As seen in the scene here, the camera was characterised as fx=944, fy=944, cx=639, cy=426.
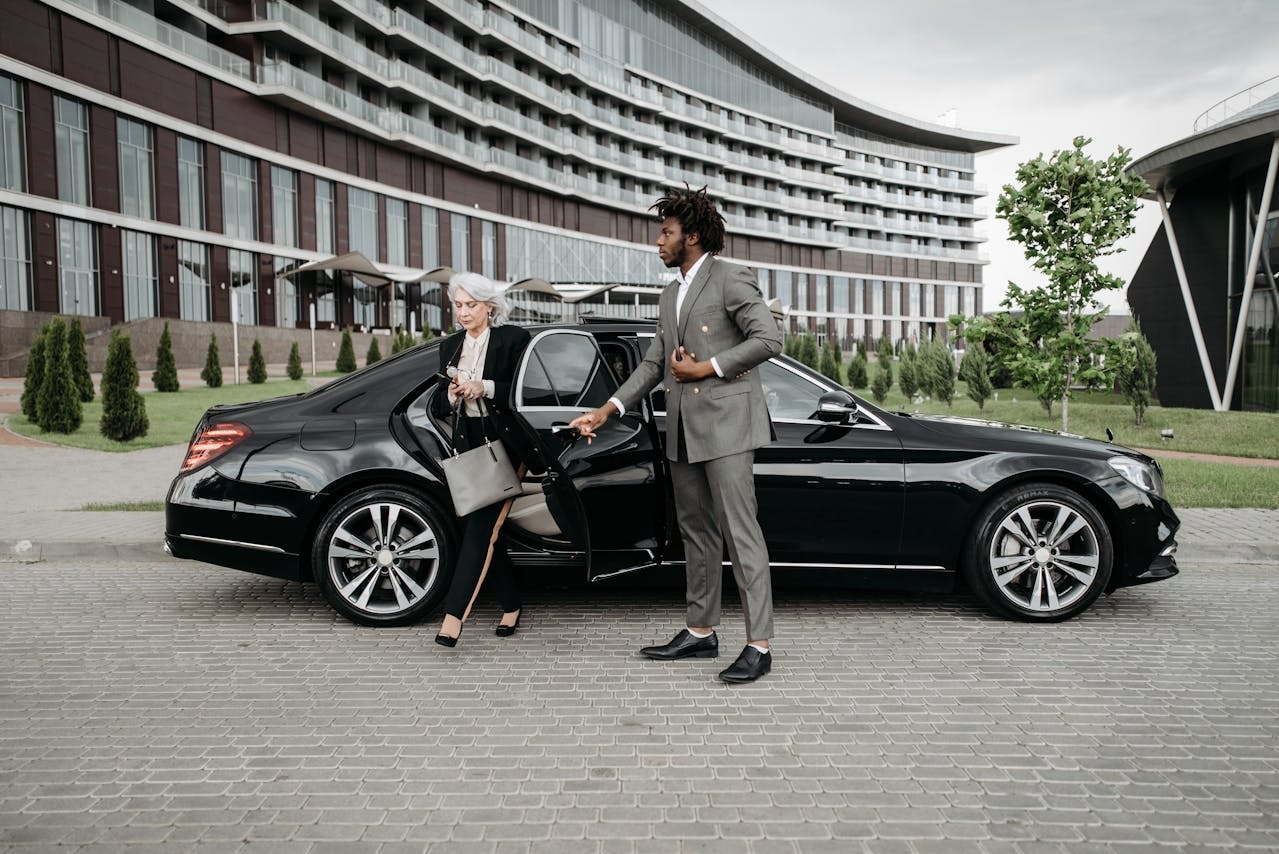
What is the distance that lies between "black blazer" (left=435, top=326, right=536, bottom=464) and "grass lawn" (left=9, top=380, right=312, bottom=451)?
10.3 meters

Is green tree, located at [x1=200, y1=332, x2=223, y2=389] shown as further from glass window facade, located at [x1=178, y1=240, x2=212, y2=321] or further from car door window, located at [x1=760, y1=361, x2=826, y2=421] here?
car door window, located at [x1=760, y1=361, x2=826, y2=421]

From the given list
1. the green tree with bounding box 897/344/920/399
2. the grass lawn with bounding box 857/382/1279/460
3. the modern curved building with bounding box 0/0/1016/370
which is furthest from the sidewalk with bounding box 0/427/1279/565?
the modern curved building with bounding box 0/0/1016/370

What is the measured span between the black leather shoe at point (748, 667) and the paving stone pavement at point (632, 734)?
2.7 inches

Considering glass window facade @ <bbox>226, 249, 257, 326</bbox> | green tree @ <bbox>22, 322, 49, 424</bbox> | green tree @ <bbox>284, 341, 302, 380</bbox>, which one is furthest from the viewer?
glass window facade @ <bbox>226, 249, 257, 326</bbox>

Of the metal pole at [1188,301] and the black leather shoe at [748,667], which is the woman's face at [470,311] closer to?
the black leather shoe at [748,667]

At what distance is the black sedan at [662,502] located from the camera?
502 centimetres

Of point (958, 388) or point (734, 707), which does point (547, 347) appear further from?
point (958, 388)

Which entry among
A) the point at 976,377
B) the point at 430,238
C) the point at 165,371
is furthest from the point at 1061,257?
the point at 430,238

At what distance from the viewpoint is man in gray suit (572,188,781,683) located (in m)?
4.15

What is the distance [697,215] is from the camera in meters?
4.27

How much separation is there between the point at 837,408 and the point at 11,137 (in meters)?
34.2

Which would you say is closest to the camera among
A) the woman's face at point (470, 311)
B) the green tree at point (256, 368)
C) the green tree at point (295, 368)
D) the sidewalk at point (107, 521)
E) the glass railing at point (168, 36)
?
the woman's face at point (470, 311)

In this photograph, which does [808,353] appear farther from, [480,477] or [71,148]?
[480,477]

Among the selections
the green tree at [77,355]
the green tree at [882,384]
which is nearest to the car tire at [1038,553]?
the green tree at [77,355]
